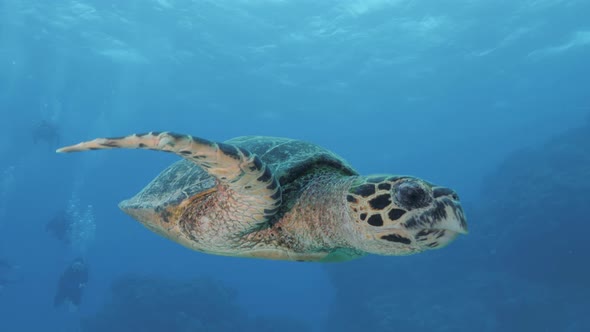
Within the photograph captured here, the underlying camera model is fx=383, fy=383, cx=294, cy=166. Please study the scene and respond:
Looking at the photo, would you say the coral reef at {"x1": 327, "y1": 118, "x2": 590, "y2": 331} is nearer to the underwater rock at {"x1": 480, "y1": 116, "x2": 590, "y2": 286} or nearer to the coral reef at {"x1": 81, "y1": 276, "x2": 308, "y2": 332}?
the underwater rock at {"x1": 480, "y1": 116, "x2": 590, "y2": 286}

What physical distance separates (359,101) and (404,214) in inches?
1096

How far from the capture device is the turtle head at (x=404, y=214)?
1.87 metres

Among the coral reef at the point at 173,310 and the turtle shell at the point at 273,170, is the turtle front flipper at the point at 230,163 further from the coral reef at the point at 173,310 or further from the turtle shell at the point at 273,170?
the coral reef at the point at 173,310

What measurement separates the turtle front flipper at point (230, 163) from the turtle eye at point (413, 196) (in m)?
0.68

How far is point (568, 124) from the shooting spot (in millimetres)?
42312

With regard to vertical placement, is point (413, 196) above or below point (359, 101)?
below

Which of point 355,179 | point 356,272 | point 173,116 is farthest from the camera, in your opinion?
point 173,116

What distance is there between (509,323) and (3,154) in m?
48.2

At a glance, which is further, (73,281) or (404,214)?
(73,281)

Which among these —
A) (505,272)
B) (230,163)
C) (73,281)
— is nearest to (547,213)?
(505,272)

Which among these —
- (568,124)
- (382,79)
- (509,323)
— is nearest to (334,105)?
(382,79)

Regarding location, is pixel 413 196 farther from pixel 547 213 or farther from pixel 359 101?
pixel 359 101

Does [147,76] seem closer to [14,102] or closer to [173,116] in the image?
[173,116]

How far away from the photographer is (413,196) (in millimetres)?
1936
